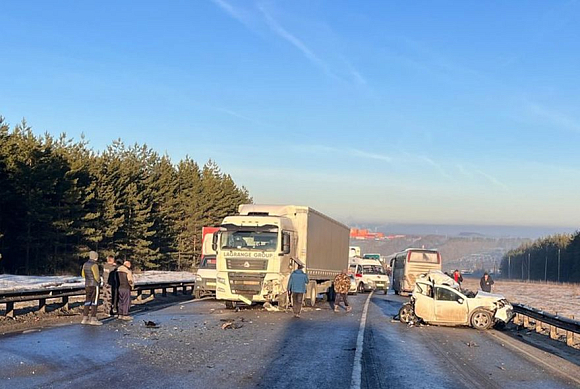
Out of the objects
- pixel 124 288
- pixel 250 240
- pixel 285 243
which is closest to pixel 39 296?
pixel 124 288

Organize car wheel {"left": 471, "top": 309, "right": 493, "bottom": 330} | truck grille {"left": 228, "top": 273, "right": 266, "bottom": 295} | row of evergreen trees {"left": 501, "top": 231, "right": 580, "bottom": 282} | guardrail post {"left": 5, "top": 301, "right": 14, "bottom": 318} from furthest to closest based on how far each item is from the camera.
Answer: row of evergreen trees {"left": 501, "top": 231, "right": 580, "bottom": 282} < truck grille {"left": 228, "top": 273, "right": 266, "bottom": 295} < car wheel {"left": 471, "top": 309, "right": 493, "bottom": 330} < guardrail post {"left": 5, "top": 301, "right": 14, "bottom": 318}

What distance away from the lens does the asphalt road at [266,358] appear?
9211 millimetres

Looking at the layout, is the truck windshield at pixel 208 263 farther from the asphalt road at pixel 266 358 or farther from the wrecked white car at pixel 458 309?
the wrecked white car at pixel 458 309

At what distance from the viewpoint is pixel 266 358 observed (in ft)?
37.0

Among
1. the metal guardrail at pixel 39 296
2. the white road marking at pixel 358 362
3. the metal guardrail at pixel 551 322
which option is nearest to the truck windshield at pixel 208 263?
the metal guardrail at pixel 39 296

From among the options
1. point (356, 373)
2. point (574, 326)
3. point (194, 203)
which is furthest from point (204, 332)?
point (194, 203)

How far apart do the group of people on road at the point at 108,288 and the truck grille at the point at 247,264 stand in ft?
12.7

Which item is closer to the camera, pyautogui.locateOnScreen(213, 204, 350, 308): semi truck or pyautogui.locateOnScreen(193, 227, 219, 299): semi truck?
pyautogui.locateOnScreen(213, 204, 350, 308): semi truck

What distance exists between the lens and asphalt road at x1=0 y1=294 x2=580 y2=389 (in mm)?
9211

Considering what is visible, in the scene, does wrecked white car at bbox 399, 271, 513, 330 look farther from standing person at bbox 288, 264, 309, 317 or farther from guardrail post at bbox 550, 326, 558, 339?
standing person at bbox 288, 264, 309, 317

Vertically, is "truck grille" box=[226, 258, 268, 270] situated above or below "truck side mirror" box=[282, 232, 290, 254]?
below

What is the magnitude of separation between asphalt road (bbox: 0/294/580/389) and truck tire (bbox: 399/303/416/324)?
117 centimetres

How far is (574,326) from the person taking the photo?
605 inches

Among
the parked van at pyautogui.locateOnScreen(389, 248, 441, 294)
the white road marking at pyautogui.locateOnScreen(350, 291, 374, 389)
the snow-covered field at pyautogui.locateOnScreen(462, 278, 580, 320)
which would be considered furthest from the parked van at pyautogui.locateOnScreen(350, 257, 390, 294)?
the white road marking at pyautogui.locateOnScreen(350, 291, 374, 389)
